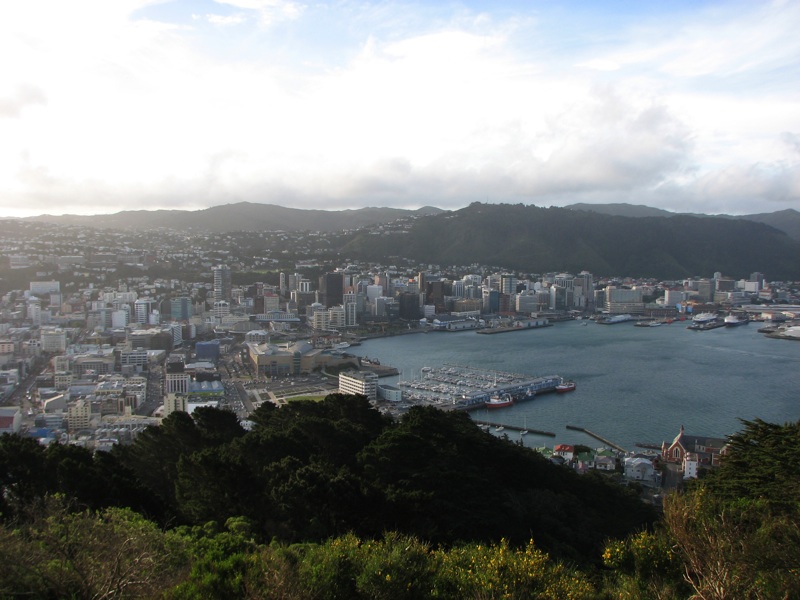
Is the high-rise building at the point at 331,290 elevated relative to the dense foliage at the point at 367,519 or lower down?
lower down

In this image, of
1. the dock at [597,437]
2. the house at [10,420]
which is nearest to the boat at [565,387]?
the dock at [597,437]

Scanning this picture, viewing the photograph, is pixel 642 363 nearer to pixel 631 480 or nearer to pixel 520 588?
pixel 631 480

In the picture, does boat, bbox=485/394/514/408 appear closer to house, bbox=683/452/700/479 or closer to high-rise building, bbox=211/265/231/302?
house, bbox=683/452/700/479

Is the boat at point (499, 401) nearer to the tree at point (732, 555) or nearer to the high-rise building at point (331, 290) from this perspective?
the tree at point (732, 555)

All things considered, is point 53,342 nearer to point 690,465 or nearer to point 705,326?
point 690,465

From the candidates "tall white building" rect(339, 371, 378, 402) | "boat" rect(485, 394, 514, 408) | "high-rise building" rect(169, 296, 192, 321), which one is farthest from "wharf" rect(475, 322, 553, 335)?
"tall white building" rect(339, 371, 378, 402)

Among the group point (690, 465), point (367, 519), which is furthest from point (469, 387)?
point (367, 519)
